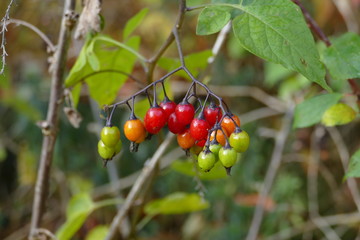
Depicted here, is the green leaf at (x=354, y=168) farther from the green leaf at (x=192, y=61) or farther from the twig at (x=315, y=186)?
the twig at (x=315, y=186)

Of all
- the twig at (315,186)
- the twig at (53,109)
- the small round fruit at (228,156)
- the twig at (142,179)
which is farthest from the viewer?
the twig at (315,186)

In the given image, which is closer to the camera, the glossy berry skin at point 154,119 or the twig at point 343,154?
the glossy berry skin at point 154,119

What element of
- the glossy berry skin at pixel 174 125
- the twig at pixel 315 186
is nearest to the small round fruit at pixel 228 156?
the glossy berry skin at pixel 174 125

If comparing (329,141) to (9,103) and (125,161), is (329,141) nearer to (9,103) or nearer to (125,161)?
(125,161)

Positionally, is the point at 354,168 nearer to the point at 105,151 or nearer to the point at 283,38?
the point at 283,38

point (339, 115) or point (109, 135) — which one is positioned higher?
point (109, 135)

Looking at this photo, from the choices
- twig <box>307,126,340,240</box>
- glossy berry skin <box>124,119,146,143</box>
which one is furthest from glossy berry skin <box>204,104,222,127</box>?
twig <box>307,126,340,240</box>

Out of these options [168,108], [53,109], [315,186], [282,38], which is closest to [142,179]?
[53,109]
